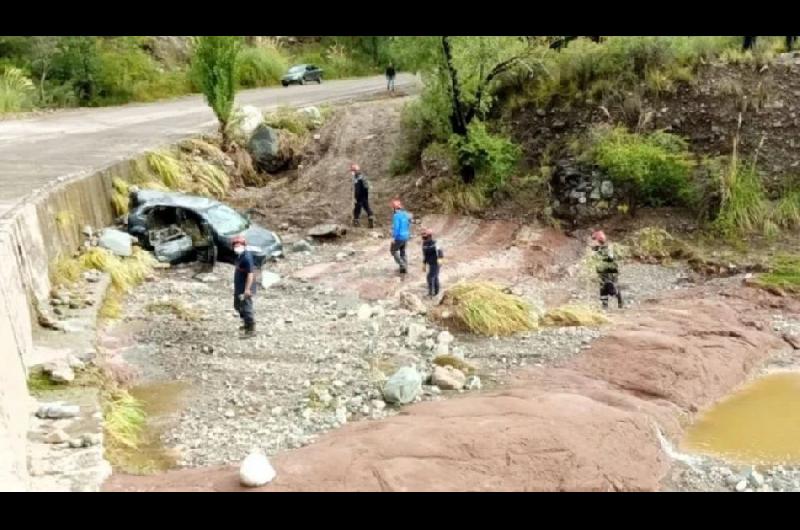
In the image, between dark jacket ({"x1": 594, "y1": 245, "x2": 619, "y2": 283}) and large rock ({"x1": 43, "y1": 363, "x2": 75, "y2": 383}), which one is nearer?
large rock ({"x1": 43, "y1": 363, "x2": 75, "y2": 383})

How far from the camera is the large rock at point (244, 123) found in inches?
926

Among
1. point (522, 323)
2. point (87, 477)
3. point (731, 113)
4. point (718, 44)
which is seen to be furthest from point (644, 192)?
point (87, 477)

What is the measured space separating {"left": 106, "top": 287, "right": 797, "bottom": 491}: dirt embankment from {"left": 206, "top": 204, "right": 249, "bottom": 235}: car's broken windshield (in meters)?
7.98

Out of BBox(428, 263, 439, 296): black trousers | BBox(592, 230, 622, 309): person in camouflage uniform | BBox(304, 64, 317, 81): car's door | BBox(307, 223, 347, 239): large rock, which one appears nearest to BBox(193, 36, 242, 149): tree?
BBox(307, 223, 347, 239): large rock

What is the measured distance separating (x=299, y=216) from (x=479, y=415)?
11965 mm

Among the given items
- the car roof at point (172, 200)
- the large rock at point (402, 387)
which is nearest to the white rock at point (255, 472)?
the large rock at point (402, 387)

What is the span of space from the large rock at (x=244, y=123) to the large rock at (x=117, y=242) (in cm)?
785

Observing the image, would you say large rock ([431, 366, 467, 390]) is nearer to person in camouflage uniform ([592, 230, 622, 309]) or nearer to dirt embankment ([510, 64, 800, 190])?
person in camouflage uniform ([592, 230, 622, 309])

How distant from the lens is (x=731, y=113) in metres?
19.3

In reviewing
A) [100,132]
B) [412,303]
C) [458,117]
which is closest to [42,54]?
[100,132]

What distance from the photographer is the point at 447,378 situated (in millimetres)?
10867

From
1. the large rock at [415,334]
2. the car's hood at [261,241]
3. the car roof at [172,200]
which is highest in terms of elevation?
the car roof at [172,200]

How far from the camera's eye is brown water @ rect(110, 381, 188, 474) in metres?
8.61

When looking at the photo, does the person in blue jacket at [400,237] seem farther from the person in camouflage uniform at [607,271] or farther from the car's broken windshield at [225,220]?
the person in camouflage uniform at [607,271]
